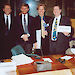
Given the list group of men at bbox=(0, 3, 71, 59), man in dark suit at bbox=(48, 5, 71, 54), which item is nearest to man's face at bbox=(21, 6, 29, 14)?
group of men at bbox=(0, 3, 71, 59)

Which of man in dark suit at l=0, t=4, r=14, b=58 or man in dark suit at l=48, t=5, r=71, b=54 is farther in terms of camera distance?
man in dark suit at l=0, t=4, r=14, b=58

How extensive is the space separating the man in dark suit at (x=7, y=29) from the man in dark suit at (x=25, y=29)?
0.20m

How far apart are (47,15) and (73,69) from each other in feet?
6.40

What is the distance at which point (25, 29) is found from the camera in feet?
9.46

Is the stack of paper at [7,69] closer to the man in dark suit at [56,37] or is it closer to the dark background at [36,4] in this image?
the man in dark suit at [56,37]

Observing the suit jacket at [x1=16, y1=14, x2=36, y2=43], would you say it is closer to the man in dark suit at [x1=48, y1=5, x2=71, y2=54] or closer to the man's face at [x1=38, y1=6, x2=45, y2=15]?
the man's face at [x1=38, y1=6, x2=45, y2=15]

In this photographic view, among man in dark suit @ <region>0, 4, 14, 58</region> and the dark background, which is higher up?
the dark background

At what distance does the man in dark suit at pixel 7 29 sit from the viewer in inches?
116

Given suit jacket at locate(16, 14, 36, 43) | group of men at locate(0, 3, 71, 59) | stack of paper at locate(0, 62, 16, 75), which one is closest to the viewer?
stack of paper at locate(0, 62, 16, 75)

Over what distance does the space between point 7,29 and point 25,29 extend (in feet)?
1.52

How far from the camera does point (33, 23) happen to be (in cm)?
281

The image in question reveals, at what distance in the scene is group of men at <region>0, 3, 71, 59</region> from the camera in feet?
8.93

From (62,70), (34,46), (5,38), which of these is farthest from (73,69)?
(5,38)

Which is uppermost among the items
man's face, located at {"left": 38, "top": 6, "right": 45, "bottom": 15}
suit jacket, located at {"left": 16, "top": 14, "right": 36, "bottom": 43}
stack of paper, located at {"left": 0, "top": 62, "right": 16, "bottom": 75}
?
man's face, located at {"left": 38, "top": 6, "right": 45, "bottom": 15}
